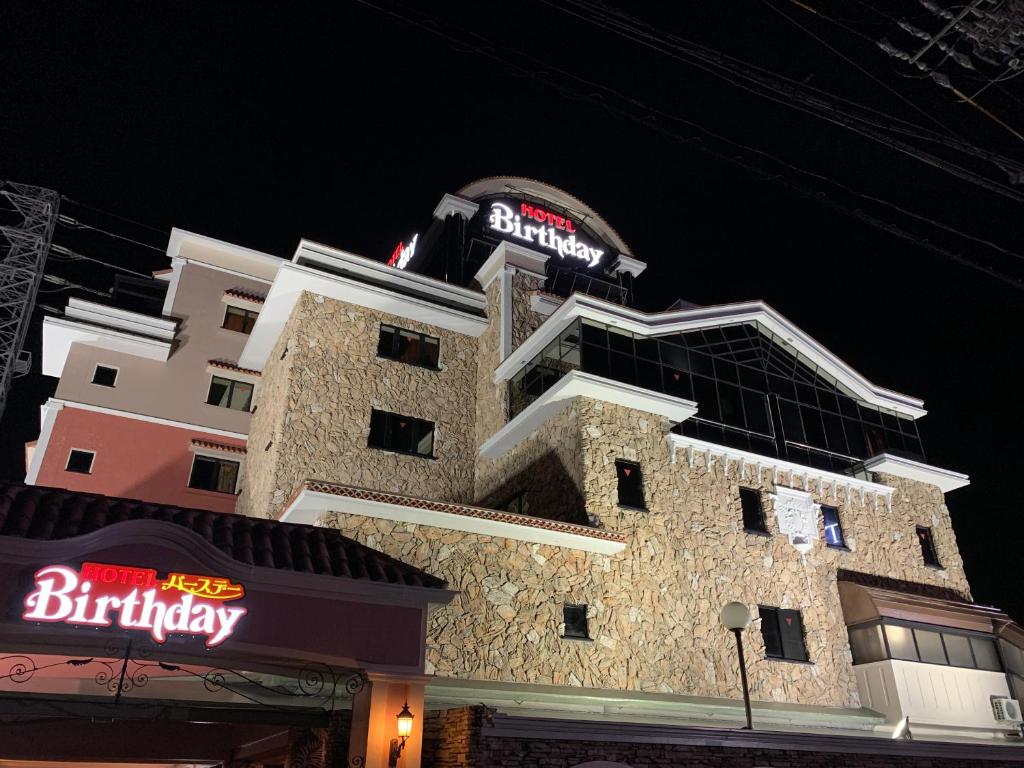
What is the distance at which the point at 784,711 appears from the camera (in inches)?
745

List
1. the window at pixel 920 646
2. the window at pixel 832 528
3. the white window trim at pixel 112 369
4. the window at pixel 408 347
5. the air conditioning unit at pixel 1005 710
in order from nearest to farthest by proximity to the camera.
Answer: the air conditioning unit at pixel 1005 710
the window at pixel 920 646
the window at pixel 832 528
the window at pixel 408 347
the white window trim at pixel 112 369

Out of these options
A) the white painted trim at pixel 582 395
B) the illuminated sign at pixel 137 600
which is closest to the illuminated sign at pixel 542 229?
the white painted trim at pixel 582 395

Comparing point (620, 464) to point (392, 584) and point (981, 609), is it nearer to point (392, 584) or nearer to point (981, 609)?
point (392, 584)

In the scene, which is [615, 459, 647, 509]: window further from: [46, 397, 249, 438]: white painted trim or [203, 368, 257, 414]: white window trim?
[203, 368, 257, 414]: white window trim

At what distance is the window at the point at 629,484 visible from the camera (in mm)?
20141

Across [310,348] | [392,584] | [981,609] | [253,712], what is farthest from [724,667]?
[310,348]

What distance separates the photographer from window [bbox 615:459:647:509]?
20141mm

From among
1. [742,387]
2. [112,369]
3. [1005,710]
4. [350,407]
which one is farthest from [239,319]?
[1005,710]

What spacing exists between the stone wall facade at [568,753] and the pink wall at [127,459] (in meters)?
15.4

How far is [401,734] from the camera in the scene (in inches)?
456

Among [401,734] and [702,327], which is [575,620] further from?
[702,327]

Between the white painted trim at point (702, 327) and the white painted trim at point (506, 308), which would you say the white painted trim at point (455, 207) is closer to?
the white painted trim at point (506, 308)

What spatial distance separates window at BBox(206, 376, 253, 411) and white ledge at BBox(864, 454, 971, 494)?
68.3ft

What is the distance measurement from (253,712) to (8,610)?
3648 millimetres
